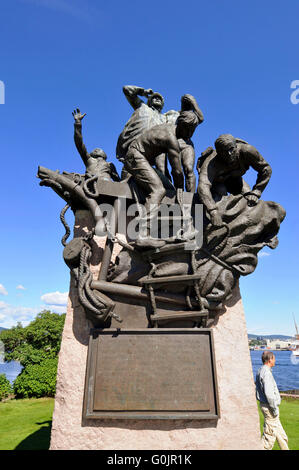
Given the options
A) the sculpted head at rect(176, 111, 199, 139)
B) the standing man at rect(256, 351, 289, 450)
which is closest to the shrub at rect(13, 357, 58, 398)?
the standing man at rect(256, 351, 289, 450)

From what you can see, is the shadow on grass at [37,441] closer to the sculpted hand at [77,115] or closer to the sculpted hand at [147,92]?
the sculpted hand at [77,115]

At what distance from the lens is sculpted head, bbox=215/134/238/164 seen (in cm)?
384

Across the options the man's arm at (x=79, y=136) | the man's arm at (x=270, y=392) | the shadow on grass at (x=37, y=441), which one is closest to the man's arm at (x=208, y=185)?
the man's arm at (x=79, y=136)

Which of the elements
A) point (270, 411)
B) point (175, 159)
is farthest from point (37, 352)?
point (175, 159)

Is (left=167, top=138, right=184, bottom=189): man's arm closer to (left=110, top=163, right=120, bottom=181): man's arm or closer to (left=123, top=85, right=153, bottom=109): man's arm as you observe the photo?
(left=110, top=163, right=120, bottom=181): man's arm

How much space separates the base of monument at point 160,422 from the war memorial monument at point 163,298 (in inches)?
0.4

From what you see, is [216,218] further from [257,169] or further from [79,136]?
[79,136]

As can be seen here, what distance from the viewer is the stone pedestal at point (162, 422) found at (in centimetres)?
309

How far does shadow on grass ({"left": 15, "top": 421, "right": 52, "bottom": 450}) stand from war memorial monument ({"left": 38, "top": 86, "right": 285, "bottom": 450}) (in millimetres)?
3083

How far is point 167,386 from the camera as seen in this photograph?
10.4 ft
